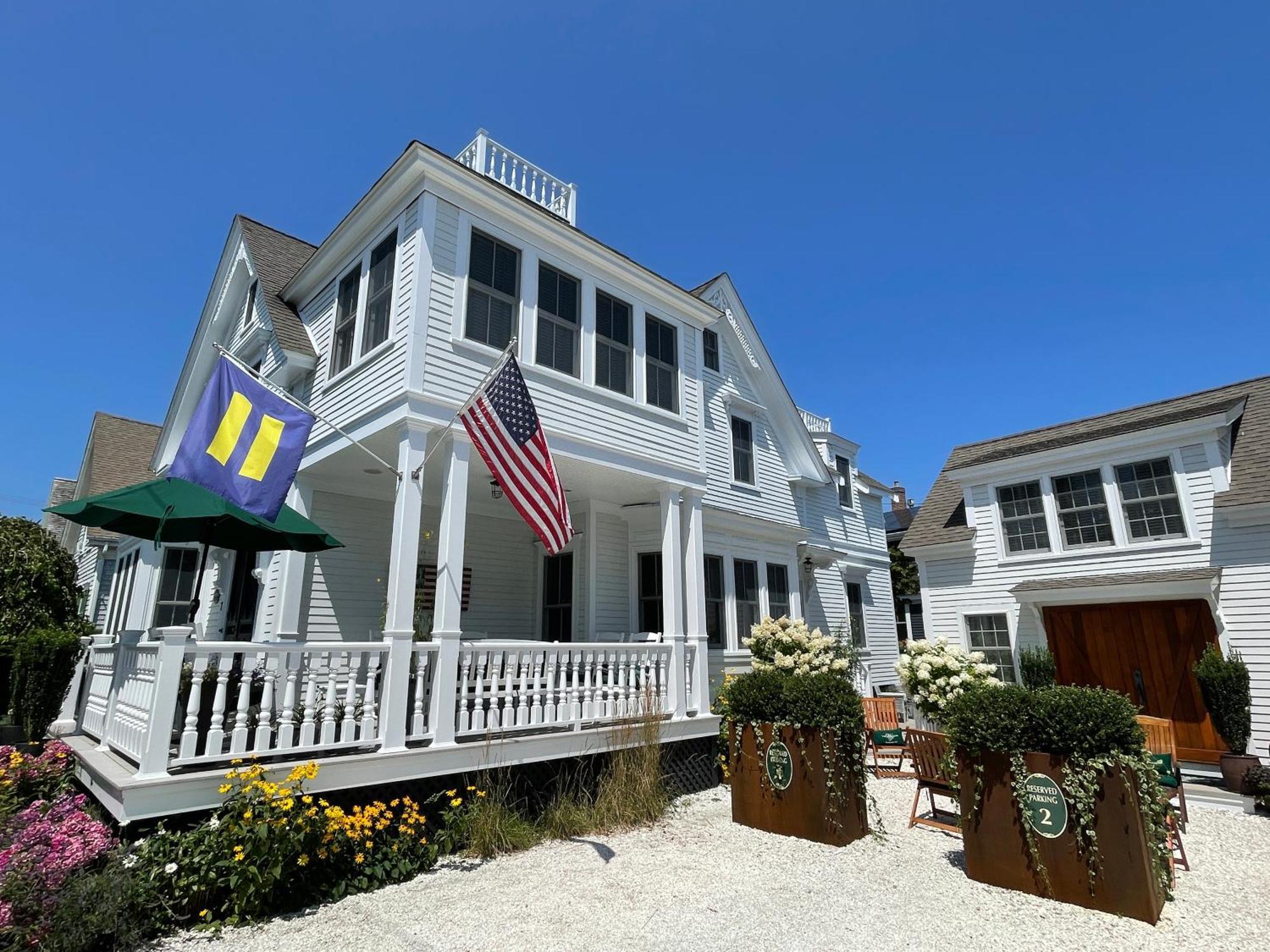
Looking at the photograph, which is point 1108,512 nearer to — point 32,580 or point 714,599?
point 714,599

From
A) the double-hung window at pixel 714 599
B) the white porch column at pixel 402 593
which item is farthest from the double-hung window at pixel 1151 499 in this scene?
the white porch column at pixel 402 593

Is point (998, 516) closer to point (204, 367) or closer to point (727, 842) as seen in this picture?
point (727, 842)

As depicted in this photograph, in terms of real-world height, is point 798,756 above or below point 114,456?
below

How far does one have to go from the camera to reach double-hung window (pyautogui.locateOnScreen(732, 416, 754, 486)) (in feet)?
43.9

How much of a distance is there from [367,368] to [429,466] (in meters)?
1.49

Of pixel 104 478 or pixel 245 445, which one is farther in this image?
pixel 104 478

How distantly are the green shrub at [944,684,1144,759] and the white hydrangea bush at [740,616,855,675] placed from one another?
4.68 meters

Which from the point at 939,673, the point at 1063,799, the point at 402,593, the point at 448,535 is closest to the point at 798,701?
the point at 1063,799

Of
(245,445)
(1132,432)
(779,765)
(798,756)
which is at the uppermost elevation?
(1132,432)

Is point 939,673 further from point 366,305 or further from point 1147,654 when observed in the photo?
point 366,305

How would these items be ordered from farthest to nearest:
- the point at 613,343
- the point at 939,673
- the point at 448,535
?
1. the point at 613,343
2. the point at 939,673
3. the point at 448,535

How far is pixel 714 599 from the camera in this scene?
11.8 m

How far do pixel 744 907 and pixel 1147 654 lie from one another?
10891mm

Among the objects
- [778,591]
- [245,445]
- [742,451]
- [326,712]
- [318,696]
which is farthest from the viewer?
[742,451]
